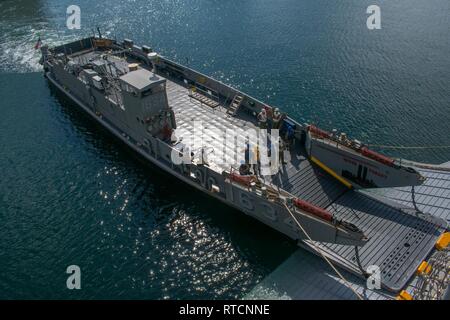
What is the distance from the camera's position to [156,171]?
39906 millimetres

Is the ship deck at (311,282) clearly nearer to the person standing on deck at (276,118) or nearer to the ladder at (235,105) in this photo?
the person standing on deck at (276,118)

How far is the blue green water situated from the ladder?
982cm

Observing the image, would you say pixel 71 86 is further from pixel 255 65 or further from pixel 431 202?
pixel 431 202

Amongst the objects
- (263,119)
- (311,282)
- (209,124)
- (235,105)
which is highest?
(235,105)

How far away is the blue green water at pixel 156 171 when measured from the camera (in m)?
30.8

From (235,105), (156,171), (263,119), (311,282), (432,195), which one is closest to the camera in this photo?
(311,282)

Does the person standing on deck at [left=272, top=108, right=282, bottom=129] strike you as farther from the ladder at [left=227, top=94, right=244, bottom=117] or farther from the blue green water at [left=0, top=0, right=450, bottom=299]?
the blue green water at [left=0, top=0, right=450, bottom=299]

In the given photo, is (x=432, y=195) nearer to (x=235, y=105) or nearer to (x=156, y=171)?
(x=235, y=105)

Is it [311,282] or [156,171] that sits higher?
[156,171]

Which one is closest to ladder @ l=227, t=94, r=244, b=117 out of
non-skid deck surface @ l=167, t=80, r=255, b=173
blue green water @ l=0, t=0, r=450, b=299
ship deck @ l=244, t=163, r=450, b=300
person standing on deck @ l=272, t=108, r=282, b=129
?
non-skid deck surface @ l=167, t=80, r=255, b=173

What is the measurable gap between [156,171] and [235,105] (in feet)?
36.1

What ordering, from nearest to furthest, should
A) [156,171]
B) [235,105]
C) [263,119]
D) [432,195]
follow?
[432,195] → [263,119] → [156,171] → [235,105]

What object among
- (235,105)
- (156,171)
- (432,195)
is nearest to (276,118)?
(235,105)

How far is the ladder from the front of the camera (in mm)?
40719
